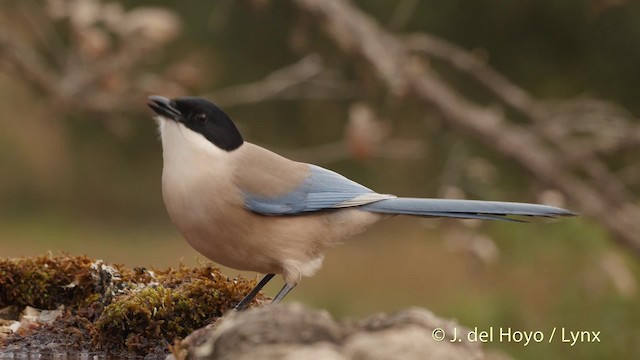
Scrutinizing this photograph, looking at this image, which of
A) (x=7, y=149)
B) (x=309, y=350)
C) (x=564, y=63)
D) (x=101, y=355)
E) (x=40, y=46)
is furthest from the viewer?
(x=7, y=149)

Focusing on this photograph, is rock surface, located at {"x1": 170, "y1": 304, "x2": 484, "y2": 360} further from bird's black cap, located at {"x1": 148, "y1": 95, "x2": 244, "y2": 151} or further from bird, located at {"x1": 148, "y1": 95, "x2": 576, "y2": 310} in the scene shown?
bird's black cap, located at {"x1": 148, "y1": 95, "x2": 244, "y2": 151}

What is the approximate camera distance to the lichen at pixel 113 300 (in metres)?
2.66

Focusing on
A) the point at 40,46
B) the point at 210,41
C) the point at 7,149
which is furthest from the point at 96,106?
the point at 7,149

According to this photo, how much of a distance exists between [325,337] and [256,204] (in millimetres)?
886

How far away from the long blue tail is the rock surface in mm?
763

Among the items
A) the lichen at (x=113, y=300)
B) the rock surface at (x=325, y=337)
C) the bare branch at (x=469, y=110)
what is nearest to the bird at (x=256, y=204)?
the lichen at (x=113, y=300)

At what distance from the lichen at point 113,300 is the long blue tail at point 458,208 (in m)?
0.46

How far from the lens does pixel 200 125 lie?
2828 millimetres

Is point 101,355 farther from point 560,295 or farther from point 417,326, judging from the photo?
point 560,295

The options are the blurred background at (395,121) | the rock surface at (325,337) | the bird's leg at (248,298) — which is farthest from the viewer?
the blurred background at (395,121)

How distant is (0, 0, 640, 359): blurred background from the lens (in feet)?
17.1

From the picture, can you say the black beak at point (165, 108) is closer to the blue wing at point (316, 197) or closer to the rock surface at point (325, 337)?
the blue wing at point (316, 197)

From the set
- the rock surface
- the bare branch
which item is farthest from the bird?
the bare branch

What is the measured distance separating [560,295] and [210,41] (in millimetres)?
3789
